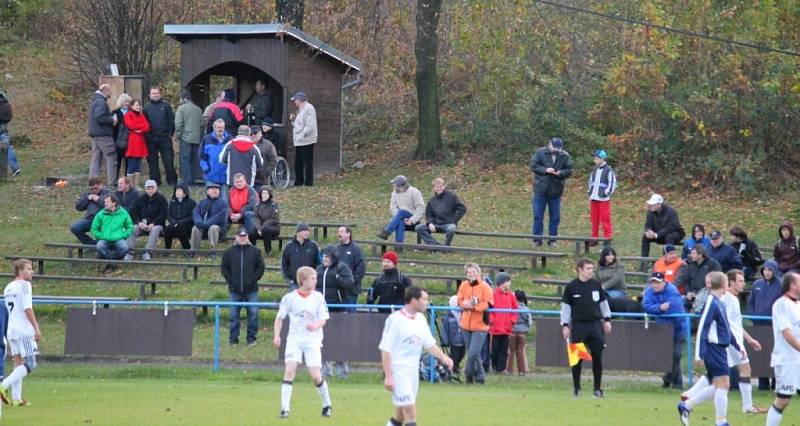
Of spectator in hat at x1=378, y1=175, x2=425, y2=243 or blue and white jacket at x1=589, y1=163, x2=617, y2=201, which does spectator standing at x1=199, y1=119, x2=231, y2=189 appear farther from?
blue and white jacket at x1=589, y1=163, x2=617, y2=201

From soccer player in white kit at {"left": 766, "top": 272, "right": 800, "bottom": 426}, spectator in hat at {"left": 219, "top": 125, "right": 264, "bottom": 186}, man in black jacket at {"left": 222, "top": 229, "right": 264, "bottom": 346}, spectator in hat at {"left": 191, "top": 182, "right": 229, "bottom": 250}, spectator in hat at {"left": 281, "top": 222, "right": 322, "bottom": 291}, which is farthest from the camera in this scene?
spectator in hat at {"left": 219, "top": 125, "right": 264, "bottom": 186}

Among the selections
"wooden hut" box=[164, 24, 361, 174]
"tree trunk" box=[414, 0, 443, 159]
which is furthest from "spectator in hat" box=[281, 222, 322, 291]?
"tree trunk" box=[414, 0, 443, 159]

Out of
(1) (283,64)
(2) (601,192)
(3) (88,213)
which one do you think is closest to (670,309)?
(2) (601,192)

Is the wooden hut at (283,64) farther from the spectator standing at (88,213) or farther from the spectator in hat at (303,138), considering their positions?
the spectator standing at (88,213)

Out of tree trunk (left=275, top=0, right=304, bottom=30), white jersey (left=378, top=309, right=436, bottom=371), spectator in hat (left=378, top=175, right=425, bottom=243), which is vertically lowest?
white jersey (left=378, top=309, right=436, bottom=371)

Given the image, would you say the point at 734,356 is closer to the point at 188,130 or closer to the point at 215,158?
the point at 215,158

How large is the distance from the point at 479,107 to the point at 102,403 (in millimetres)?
20908

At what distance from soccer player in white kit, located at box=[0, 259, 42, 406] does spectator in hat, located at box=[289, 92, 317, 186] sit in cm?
1392

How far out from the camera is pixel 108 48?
37.2 m

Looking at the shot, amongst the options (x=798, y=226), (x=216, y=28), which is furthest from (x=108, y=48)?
(x=798, y=226)

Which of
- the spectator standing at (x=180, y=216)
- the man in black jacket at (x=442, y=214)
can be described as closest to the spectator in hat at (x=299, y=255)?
the man in black jacket at (x=442, y=214)

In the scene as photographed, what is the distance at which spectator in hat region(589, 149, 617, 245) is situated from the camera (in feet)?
81.1

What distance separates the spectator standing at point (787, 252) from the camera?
20750 millimetres

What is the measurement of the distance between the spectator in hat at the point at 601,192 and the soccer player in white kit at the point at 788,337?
1071 cm
